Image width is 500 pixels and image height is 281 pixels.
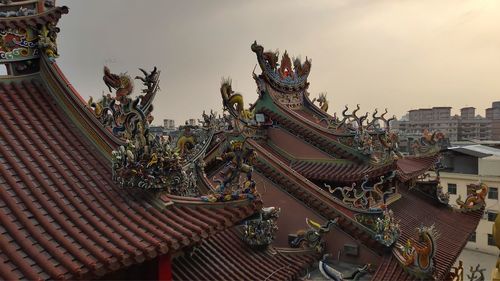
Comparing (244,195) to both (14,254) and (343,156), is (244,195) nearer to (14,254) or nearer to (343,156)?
(14,254)

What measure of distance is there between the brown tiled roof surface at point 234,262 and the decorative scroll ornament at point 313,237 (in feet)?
1.51

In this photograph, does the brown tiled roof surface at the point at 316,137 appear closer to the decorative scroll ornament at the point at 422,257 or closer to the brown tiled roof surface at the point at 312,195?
the brown tiled roof surface at the point at 312,195

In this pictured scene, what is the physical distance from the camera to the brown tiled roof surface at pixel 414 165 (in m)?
14.7

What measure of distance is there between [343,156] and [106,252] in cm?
970

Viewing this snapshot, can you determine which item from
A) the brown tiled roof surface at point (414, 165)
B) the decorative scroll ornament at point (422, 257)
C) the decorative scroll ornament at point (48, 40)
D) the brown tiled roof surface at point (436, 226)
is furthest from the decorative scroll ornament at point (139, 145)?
the brown tiled roof surface at point (414, 165)

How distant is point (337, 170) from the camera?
13047mm

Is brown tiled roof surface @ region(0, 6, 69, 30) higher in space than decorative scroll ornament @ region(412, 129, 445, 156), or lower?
higher

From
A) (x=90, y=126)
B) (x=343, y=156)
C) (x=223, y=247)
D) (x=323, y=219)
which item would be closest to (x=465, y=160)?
(x=343, y=156)

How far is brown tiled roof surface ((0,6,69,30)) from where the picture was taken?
6254mm

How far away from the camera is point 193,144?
26.2 feet

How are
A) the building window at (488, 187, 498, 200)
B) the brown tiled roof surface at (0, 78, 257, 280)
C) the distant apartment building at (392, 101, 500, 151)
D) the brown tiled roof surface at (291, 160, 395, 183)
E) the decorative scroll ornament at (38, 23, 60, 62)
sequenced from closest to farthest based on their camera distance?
the brown tiled roof surface at (0, 78, 257, 280), the decorative scroll ornament at (38, 23, 60, 62), the brown tiled roof surface at (291, 160, 395, 183), the building window at (488, 187, 498, 200), the distant apartment building at (392, 101, 500, 151)

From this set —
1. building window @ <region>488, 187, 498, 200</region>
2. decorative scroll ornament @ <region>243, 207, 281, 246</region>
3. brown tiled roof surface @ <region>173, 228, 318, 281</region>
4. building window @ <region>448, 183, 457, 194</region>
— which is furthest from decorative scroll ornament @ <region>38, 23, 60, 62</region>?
building window @ <region>448, 183, 457, 194</region>

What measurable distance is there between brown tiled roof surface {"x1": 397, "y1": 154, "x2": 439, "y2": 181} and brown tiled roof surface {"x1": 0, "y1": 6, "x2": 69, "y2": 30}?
35.4 feet

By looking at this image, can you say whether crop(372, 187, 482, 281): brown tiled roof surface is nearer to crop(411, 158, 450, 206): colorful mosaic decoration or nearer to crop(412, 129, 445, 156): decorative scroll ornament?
crop(411, 158, 450, 206): colorful mosaic decoration
